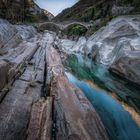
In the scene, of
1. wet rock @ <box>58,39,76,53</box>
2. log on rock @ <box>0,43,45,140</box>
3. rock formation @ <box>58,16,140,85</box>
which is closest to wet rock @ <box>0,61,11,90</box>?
log on rock @ <box>0,43,45,140</box>

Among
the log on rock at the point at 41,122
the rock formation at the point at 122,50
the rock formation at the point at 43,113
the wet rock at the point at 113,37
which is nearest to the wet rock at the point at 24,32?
the rock formation at the point at 122,50

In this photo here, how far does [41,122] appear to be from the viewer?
4.02 metres

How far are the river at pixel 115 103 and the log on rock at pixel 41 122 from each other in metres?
2.85

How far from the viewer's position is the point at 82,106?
544 centimetres

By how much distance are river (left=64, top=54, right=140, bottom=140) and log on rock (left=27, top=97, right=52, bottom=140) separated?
2.85 m

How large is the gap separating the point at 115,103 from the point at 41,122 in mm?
6285

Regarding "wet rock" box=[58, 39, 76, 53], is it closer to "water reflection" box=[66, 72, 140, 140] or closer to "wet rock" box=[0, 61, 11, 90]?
"water reflection" box=[66, 72, 140, 140]

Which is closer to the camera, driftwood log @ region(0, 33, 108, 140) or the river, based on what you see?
driftwood log @ region(0, 33, 108, 140)

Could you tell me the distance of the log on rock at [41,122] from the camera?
12.1 ft

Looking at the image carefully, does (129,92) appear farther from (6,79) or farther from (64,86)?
(6,79)

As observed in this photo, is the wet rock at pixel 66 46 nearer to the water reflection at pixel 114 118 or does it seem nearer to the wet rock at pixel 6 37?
the wet rock at pixel 6 37

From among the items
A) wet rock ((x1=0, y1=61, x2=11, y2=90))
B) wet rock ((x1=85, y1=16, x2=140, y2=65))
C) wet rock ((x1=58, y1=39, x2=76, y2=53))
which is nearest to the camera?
wet rock ((x1=0, y1=61, x2=11, y2=90))

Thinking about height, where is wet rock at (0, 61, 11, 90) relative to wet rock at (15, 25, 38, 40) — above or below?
above

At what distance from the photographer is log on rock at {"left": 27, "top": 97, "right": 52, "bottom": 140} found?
3.70m
